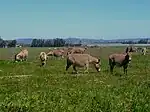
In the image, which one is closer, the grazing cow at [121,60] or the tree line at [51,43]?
the grazing cow at [121,60]

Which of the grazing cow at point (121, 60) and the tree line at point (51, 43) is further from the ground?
the grazing cow at point (121, 60)

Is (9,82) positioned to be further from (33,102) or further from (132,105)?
(132,105)

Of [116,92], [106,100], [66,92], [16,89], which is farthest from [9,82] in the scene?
[106,100]

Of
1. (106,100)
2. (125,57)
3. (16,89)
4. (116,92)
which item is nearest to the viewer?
(106,100)

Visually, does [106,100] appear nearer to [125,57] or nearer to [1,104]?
[1,104]

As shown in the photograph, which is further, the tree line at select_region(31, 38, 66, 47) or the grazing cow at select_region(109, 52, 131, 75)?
the tree line at select_region(31, 38, 66, 47)

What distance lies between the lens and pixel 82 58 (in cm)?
3441

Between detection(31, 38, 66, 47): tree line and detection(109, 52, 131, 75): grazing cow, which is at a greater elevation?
detection(109, 52, 131, 75): grazing cow

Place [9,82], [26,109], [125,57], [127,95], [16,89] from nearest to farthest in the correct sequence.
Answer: [26,109], [127,95], [16,89], [9,82], [125,57]

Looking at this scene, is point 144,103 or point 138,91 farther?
point 138,91

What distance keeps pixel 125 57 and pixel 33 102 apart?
18.2 m

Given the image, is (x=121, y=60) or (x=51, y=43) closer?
(x=121, y=60)

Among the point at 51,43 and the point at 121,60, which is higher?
the point at 121,60

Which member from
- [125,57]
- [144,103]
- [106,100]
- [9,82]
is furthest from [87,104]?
[125,57]
